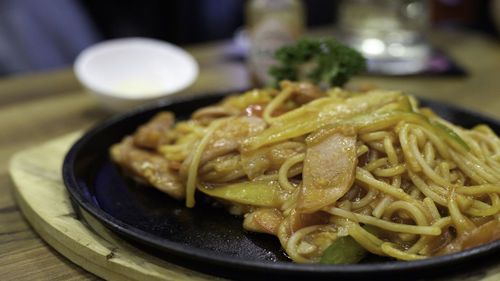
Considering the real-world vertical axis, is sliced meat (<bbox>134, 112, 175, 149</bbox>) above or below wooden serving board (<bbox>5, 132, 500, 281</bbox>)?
above

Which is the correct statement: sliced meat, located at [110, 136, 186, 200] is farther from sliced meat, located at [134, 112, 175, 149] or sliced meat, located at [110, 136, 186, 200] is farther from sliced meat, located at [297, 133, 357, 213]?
sliced meat, located at [297, 133, 357, 213]

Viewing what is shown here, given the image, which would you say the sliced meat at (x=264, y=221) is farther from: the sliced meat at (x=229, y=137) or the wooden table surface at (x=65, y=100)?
the wooden table surface at (x=65, y=100)

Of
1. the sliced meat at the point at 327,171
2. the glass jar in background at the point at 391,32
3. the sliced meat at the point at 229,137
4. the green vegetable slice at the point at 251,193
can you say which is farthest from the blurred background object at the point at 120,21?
the sliced meat at the point at 327,171

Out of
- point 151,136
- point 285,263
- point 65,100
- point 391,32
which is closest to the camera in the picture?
point 285,263

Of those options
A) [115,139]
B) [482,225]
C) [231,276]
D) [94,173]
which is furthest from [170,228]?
[482,225]

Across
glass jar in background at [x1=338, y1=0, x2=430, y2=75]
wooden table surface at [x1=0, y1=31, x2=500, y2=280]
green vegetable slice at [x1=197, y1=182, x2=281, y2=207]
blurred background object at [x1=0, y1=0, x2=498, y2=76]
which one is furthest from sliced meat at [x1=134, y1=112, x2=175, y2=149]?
blurred background object at [x1=0, y1=0, x2=498, y2=76]

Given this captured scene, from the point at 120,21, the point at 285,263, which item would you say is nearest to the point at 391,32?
the point at 285,263

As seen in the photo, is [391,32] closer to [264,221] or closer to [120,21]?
[264,221]
